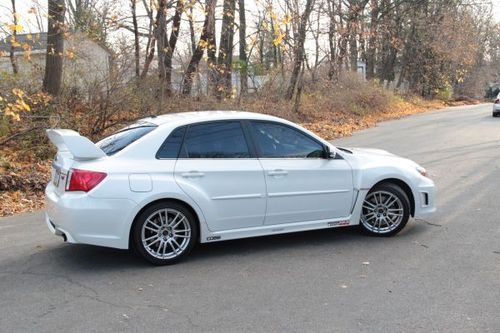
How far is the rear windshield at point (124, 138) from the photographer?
570cm

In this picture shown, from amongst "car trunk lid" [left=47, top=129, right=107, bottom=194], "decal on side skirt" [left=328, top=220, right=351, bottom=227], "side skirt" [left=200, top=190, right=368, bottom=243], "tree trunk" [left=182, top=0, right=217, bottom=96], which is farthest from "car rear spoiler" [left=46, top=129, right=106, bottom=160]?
"tree trunk" [left=182, top=0, right=217, bottom=96]

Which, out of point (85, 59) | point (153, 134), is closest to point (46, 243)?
point (153, 134)

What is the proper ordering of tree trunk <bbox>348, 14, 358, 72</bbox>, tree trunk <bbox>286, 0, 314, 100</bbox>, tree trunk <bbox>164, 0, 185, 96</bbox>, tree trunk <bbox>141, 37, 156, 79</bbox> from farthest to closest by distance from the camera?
tree trunk <bbox>348, 14, 358, 72</bbox>
tree trunk <bbox>286, 0, 314, 100</bbox>
tree trunk <bbox>141, 37, 156, 79</bbox>
tree trunk <bbox>164, 0, 185, 96</bbox>

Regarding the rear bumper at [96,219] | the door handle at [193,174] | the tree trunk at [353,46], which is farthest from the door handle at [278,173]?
the tree trunk at [353,46]


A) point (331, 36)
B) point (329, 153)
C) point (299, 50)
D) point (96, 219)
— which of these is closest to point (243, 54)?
point (331, 36)

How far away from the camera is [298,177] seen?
604cm

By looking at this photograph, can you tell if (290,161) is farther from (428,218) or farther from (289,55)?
(289,55)

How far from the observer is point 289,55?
24.4 meters

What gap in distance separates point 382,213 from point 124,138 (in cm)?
313

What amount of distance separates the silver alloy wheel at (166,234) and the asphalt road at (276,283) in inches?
7.1

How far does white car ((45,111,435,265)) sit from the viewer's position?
5.32m

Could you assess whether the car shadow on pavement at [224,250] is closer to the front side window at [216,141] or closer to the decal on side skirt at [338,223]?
the decal on side skirt at [338,223]

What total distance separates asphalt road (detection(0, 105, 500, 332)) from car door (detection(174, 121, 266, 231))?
0.48m

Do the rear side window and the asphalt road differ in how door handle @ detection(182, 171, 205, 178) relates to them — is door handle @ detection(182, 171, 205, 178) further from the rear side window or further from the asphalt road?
the asphalt road
